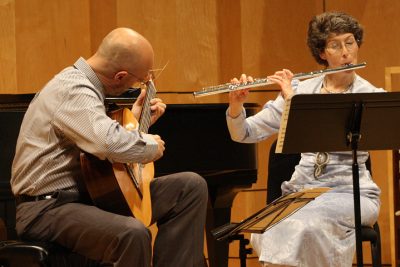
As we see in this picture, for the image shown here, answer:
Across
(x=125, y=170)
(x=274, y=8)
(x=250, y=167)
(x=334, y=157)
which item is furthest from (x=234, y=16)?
(x=125, y=170)

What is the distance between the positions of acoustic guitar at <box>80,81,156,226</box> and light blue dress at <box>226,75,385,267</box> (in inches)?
24.9

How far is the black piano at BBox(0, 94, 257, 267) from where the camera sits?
12.2ft

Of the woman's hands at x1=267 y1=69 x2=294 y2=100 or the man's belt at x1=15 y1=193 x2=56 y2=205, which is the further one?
the woman's hands at x1=267 y1=69 x2=294 y2=100

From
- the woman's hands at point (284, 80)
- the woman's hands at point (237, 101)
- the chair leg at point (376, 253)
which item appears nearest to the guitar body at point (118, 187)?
the woman's hands at point (237, 101)

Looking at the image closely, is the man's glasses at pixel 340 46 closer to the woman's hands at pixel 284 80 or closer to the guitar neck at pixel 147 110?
the woman's hands at pixel 284 80

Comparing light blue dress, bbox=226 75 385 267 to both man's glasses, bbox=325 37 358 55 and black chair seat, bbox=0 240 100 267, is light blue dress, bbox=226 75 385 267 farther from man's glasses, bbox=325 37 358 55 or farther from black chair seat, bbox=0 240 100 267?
black chair seat, bbox=0 240 100 267

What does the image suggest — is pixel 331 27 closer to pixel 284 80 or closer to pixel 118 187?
pixel 284 80

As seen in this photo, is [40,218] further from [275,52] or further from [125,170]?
[275,52]

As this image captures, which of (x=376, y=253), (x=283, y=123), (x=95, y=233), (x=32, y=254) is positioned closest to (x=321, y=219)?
(x=376, y=253)

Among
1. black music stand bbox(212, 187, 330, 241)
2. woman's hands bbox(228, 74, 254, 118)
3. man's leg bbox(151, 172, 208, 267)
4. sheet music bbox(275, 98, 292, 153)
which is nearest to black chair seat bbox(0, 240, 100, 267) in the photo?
man's leg bbox(151, 172, 208, 267)

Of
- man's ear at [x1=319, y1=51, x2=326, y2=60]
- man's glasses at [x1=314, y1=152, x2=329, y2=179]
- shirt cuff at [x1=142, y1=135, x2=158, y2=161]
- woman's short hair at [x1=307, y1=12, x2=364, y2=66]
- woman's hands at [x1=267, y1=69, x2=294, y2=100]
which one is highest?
woman's short hair at [x1=307, y1=12, x2=364, y2=66]

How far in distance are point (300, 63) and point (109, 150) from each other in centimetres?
283

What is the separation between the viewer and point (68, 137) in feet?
9.43

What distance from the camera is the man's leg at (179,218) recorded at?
300 centimetres
